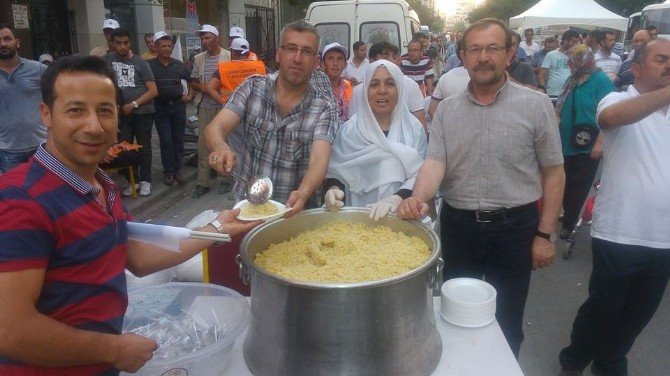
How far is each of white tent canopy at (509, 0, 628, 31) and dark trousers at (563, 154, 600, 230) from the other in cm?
918

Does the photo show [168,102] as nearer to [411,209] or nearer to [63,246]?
[411,209]

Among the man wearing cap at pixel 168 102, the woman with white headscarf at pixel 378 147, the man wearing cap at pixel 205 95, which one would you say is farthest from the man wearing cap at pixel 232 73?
the woman with white headscarf at pixel 378 147

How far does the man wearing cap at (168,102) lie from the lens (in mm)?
6445

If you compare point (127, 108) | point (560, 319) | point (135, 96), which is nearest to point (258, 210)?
point (560, 319)

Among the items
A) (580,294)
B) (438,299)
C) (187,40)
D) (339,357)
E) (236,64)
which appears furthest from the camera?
(187,40)

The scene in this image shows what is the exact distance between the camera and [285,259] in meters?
1.79

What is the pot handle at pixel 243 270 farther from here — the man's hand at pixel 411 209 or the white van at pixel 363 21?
the white van at pixel 363 21

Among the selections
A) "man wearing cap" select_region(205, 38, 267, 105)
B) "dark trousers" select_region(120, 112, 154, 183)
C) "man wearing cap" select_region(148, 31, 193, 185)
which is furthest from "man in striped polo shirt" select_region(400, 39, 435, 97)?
"dark trousers" select_region(120, 112, 154, 183)

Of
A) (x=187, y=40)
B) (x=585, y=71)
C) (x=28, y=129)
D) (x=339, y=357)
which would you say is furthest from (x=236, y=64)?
(x=187, y=40)

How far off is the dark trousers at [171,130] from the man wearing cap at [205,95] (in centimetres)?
27

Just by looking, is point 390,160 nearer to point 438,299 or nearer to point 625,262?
point 438,299

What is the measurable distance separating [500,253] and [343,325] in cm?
139

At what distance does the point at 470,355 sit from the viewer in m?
1.65

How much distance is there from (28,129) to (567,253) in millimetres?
5002
